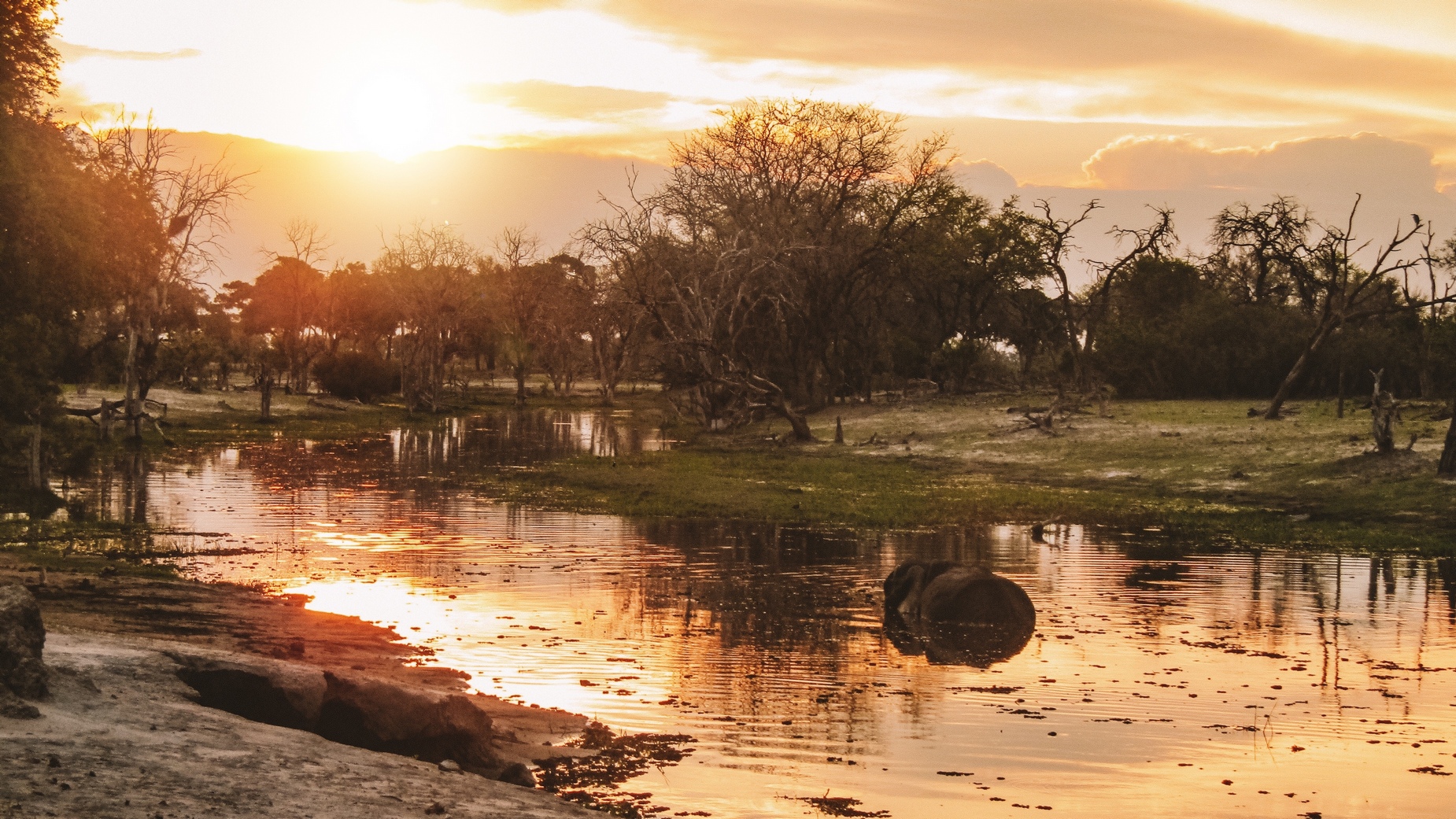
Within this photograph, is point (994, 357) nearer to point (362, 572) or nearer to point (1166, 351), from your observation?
point (1166, 351)

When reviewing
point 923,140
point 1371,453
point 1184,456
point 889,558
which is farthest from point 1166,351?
point 889,558

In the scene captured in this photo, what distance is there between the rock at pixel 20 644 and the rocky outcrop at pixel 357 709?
1643 mm

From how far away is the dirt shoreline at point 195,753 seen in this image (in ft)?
A: 25.4

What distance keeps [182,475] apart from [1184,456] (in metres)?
27.7

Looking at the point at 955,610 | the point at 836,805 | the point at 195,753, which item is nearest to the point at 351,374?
the point at 955,610

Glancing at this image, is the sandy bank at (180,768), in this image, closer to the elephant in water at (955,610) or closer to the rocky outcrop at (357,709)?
the rocky outcrop at (357,709)

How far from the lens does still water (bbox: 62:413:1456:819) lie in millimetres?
10531

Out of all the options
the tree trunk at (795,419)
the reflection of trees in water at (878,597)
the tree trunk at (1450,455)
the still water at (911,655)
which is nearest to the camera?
the still water at (911,655)

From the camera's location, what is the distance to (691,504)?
1228 inches

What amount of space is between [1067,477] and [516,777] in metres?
29.9

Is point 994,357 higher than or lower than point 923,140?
lower

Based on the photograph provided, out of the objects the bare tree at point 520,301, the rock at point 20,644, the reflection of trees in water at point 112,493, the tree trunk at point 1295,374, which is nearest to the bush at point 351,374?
the bare tree at point 520,301

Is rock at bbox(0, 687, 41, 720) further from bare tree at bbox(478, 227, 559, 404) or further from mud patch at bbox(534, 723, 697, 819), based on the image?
bare tree at bbox(478, 227, 559, 404)

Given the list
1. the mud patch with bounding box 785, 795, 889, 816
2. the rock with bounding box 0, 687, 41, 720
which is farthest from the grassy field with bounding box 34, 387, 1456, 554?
the rock with bounding box 0, 687, 41, 720
